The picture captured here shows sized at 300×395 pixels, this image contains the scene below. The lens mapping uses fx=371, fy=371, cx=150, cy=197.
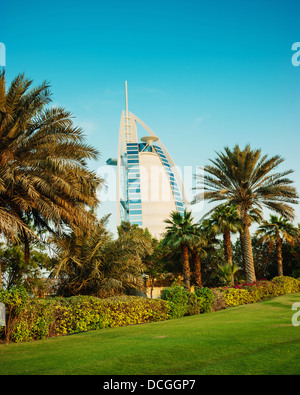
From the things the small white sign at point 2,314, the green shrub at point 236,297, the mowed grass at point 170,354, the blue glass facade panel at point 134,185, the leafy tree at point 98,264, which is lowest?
the green shrub at point 236,297

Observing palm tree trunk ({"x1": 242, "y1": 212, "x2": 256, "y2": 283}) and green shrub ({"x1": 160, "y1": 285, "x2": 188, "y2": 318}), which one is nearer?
green shrub ({"x1": 160, "y1": 285, "x2": 188, "y2": 318})

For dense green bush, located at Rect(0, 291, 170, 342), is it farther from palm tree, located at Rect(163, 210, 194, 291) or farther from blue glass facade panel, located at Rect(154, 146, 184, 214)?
blue glass facade panel, located at Rect(154, 146, 184, 214)

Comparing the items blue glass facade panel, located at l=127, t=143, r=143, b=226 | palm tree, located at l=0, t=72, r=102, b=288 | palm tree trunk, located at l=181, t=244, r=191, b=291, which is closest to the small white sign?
palm tree, located at l=0, t=72, r=102, b=288

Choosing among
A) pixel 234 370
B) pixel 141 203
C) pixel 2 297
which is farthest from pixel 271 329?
pixel 141 203

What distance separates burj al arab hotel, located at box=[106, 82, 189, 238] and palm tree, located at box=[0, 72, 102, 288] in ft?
235

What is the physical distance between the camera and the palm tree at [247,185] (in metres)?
23.5

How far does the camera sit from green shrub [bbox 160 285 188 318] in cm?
1545

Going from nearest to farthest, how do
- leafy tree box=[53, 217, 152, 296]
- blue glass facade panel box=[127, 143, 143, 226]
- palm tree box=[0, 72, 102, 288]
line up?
palm tree box=[0, 72, 102, 288], leafy tree box=[53, 217, 152, 296], blue glass facade panel box=[127, 143, 143, 226]

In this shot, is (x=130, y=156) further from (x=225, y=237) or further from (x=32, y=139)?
(x=32, y=139)

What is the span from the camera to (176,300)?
51.4 ft

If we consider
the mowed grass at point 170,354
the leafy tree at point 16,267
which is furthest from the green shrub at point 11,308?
the leafy tree at point 16,267

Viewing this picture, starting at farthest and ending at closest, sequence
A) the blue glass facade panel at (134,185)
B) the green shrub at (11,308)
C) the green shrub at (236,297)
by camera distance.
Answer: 1. the blue glass facade panel at (134,185)
2. the green shrub at (236,297)
3. the green shrub at (11,308)

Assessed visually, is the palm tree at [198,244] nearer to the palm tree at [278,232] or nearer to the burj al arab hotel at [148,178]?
the palm tree at [278,232]

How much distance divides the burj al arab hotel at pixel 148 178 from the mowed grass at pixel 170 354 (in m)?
76.8
